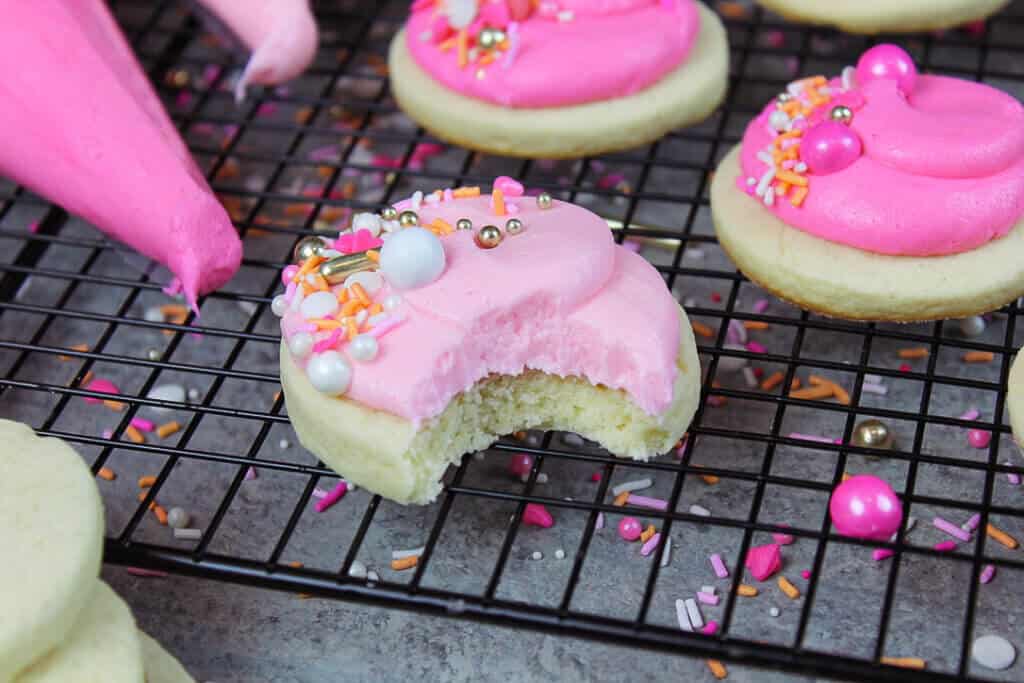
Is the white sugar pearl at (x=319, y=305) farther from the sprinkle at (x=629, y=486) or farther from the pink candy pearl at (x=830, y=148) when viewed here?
the pink candy pearl at (x=830, y=148)

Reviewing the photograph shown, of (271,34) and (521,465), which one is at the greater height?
(271,34)

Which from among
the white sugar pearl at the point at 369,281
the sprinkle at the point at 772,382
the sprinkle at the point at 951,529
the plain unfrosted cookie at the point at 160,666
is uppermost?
the white sugar pearl at the point at 369,281

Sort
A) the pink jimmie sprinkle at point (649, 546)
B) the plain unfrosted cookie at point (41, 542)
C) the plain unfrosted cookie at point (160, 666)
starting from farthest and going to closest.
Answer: the pink jimmie sprinkle at point (649, 546)
the plain unfrosted cookie at point (160, 666)
the plain unfrosted cookie at point (41, 542)

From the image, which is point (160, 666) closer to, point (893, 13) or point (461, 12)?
point (461, 12)

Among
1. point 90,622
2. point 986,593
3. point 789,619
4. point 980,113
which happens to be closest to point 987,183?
point 980,113

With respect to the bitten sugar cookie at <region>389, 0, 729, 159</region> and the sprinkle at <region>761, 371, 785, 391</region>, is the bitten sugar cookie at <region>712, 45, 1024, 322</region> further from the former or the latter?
the bitten sugar cookie at <region>389, 0, 729, 159</region>

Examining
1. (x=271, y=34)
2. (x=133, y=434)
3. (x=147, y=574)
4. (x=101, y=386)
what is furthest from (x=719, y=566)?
(x=271, y=34)

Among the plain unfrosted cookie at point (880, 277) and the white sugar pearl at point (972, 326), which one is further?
the white sugar pearl at point (972, 326)

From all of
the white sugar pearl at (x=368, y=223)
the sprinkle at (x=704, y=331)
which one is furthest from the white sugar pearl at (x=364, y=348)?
the sprinkle at (x=704, y=331)
